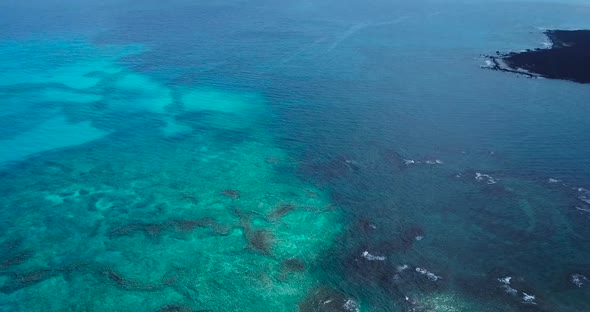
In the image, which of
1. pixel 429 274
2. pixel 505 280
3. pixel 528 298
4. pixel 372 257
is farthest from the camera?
pixel 372 257

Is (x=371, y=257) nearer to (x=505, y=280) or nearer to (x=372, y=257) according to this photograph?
(x=372, y=257)

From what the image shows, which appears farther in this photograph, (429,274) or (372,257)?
(372,257)

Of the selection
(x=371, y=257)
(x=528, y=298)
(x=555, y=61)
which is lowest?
(x=528, y=298)

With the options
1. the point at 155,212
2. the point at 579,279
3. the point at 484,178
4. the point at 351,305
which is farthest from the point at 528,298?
the point at 155,212

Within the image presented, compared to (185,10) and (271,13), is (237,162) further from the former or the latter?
(185,10)

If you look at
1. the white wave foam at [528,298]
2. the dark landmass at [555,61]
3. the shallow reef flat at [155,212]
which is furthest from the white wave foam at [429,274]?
the dark landmass at [555,61]

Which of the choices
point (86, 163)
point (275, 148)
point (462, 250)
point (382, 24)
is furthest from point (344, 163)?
point (382, 24)

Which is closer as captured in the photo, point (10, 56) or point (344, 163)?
point (344, 163)

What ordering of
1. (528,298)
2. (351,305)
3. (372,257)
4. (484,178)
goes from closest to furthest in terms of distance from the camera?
(351,305) < (528,298) < (372,257) < (484,178)
